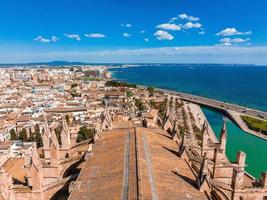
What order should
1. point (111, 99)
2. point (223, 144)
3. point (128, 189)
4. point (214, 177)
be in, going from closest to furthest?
point (128, 189) < point (214, 177) < point (223, 144) < point (111, 99)

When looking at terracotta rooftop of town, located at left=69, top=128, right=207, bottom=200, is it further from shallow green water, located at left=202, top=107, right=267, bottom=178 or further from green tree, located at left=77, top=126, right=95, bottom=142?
shallow green water, located at left=202, top=107, right=267, bottom=178

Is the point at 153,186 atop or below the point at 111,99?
atop

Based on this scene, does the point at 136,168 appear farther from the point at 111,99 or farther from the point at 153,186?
the point at 111,99

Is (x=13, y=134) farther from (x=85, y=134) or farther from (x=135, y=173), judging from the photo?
(x=135, y=173)

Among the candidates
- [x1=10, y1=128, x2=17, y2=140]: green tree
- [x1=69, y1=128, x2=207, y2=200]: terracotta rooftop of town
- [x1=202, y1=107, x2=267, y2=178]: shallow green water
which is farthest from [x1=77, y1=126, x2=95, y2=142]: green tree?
[x1=202, y1=107, x2=267, y2=178]: shallow green water

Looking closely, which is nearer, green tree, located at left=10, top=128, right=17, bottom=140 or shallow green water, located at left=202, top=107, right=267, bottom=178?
shallow green water, located at left=202, top=107, right=267, bottom=178

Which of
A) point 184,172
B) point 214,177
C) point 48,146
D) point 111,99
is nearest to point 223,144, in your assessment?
point 214,177

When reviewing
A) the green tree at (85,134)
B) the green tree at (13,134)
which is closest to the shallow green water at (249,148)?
the green tree at (85,134)
